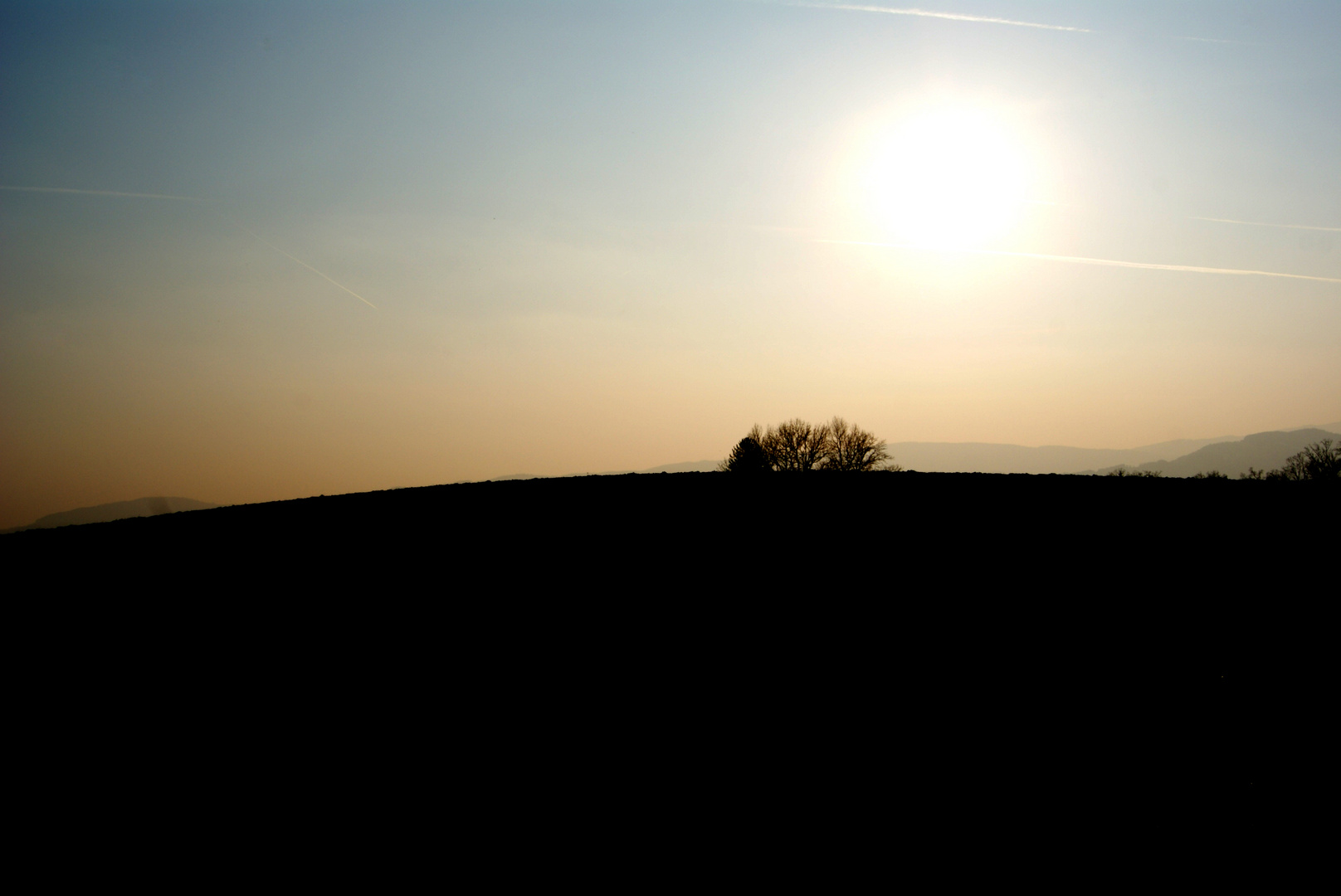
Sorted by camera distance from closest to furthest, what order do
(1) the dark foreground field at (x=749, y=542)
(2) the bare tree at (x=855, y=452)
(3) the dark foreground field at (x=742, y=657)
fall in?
(3) the dark foreground field at (x=742, y=657)
(1) the dark foreground field at (x=749, y=542)
(2) the bare tree at (x=855, y=452)

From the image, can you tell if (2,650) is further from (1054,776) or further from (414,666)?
(1054,776)

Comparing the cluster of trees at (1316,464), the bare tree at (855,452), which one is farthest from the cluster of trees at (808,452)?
the cluster of trees at (1316,464)

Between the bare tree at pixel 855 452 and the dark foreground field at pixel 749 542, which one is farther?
the bare tree at pixel 855 452

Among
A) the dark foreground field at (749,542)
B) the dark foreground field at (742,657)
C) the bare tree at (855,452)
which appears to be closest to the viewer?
the dark foreground field at (742,657)

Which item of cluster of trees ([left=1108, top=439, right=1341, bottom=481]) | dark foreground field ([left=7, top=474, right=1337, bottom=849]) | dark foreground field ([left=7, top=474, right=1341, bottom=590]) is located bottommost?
dark foreground field ([left=7, top=474, right=1337, bottom=849])

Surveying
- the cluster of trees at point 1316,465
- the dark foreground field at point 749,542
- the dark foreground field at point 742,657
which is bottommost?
the dark foreground field at point 742,657

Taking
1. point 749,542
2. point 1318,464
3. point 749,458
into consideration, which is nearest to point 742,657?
point 749,542

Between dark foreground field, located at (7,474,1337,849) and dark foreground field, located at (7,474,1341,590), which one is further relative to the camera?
dark foreground field, located at (7,474,1341,590)

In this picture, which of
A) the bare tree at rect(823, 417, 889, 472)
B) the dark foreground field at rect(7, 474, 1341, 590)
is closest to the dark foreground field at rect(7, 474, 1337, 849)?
the dark foreground field at rect(7, 474, 1341, 590)

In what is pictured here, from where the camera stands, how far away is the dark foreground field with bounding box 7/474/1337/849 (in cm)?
928

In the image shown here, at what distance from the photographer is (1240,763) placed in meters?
9.53

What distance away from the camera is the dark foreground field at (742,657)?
9.28m

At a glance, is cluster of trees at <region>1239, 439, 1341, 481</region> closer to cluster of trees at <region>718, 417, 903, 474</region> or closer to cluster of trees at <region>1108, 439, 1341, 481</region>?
cluster of trees at <region>1108, 439, 1341, 481</region>

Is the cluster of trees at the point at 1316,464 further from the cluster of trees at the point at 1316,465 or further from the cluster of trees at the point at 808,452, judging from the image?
the cluster of trees at the point at 808,452
